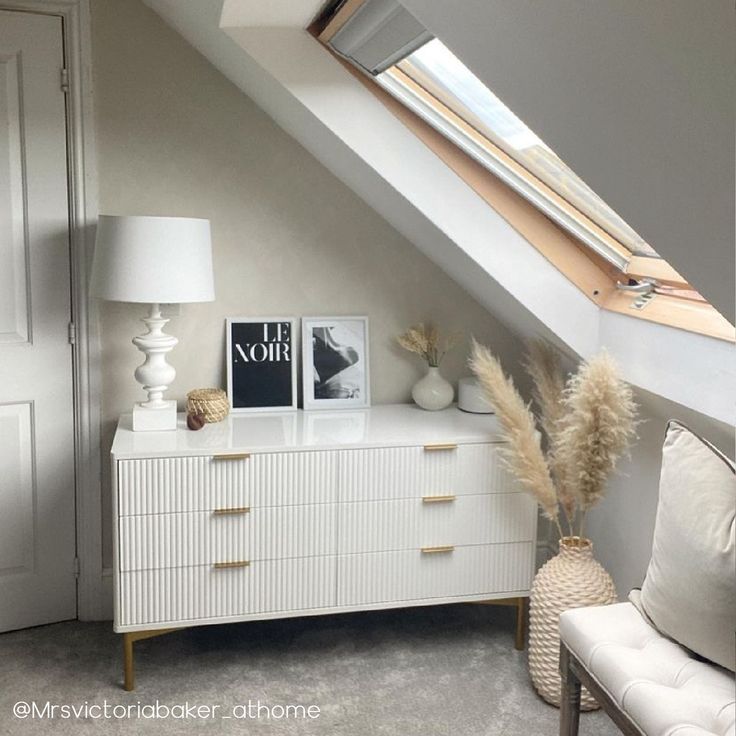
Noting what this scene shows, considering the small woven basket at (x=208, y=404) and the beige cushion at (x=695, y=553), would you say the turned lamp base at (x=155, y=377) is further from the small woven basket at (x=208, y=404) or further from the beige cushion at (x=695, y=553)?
the beige cushion at (x=695, y=553)

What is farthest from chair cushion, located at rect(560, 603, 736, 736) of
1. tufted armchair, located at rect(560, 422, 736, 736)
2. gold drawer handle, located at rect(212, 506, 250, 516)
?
gold drawer handle, located at rect(212, 506, 250, 516)

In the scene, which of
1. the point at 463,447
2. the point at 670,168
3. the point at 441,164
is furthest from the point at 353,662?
the point at 670,168

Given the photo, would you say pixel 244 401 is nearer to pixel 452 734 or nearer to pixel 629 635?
pixel 452 734

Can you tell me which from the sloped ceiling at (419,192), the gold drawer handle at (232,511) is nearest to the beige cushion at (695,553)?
the sloped ceiling at (419,192)

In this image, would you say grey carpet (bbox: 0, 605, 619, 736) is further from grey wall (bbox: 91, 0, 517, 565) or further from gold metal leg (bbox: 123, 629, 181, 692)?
grey wall (bbox: 91, 0, 517, 565)

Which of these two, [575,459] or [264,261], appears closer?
[575,459]

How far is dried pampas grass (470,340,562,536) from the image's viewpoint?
2750 mm

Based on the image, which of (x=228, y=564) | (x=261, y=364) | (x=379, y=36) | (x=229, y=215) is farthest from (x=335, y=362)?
(x=379, y=36)

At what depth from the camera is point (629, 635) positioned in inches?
80.0

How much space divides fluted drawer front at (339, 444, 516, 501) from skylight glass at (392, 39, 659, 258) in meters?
0.79

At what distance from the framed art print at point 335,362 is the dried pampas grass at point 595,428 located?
827 mm

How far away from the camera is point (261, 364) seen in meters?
3.16

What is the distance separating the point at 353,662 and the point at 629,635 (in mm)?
1130

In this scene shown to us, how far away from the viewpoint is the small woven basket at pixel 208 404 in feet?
9.64
